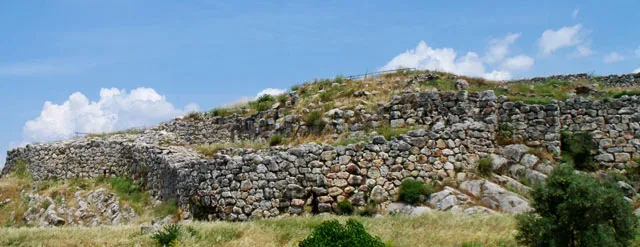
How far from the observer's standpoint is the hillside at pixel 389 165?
16095 millimetres

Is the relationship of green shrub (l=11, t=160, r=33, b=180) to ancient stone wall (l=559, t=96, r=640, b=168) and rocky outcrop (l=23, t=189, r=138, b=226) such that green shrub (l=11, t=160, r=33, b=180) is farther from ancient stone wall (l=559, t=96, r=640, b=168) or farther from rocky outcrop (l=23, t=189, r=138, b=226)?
ancient stone wall (l=559, t=96, r=640, b=168)

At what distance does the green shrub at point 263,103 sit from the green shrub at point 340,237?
17.9 metres

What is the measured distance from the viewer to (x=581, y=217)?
9453mm

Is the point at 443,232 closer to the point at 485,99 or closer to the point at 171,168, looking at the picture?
the point at 485,99

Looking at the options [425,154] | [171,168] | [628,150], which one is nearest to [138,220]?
[171,168]

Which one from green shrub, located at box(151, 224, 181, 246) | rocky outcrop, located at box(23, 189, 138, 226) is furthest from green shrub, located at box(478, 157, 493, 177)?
rocky outcrop, located at box(23, 189, 138, 226)

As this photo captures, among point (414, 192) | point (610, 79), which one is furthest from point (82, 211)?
point (610, 79)

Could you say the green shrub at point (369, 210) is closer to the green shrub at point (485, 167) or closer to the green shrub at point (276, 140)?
the green shrub at point (485, 167)

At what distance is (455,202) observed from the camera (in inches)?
640

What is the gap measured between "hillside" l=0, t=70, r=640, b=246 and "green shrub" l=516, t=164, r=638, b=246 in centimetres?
251

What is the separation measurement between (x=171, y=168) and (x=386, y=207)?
8.34 meters

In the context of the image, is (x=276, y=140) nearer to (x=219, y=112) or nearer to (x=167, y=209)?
(x=167, y=209)

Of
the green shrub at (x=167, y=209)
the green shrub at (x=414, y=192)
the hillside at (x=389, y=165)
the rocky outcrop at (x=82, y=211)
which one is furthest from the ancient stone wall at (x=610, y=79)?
the rocky outcrop at (x=82, y=211)

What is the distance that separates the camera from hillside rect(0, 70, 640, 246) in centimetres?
1610
